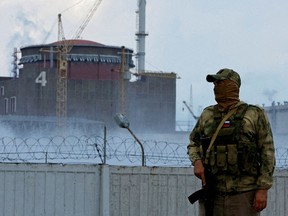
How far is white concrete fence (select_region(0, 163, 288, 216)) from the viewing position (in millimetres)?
9812

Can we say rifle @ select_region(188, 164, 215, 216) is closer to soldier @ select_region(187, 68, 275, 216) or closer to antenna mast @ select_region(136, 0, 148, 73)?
soldier @ select_region(187, 68, 275, 216)

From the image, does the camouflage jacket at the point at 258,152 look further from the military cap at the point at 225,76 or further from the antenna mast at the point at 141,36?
the antenna mast at the point at 141,36

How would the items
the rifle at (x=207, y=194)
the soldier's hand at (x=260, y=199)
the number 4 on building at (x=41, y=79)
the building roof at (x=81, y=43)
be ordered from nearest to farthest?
the soldier's hand at (x=260, y=199) → the rifle at (x=207, y=194) → the number 4 on building at (x=41, y=79) → the building roof at (x=81, y=43)

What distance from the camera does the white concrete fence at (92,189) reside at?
32.2ft

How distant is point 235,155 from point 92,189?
5116 millimetres

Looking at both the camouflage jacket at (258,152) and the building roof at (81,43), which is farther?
the building roof at (81,43)

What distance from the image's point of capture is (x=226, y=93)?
5.18 m

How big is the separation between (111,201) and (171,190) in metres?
0.81

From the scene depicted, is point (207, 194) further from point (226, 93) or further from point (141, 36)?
point (141, 36)

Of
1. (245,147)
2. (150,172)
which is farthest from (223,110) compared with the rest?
(150,172)

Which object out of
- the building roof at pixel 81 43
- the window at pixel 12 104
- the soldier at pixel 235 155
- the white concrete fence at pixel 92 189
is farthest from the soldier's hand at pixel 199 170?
the building roof at pixel 81 43

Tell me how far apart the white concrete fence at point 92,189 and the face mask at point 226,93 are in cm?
484

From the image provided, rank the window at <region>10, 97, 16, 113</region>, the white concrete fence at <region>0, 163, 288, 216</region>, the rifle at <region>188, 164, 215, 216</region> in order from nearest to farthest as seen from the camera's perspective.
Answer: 1. the rifle at <region>188, 164, 215, 216</region>
2. the white concrete fence at <region>0, 163, 288, 216</region>
3. the window at <region>10, 97, 16, 113</region>

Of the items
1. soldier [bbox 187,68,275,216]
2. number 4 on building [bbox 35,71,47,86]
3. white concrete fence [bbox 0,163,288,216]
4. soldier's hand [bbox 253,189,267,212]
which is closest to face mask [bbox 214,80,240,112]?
soldier [bbox 187,68,275,216]
